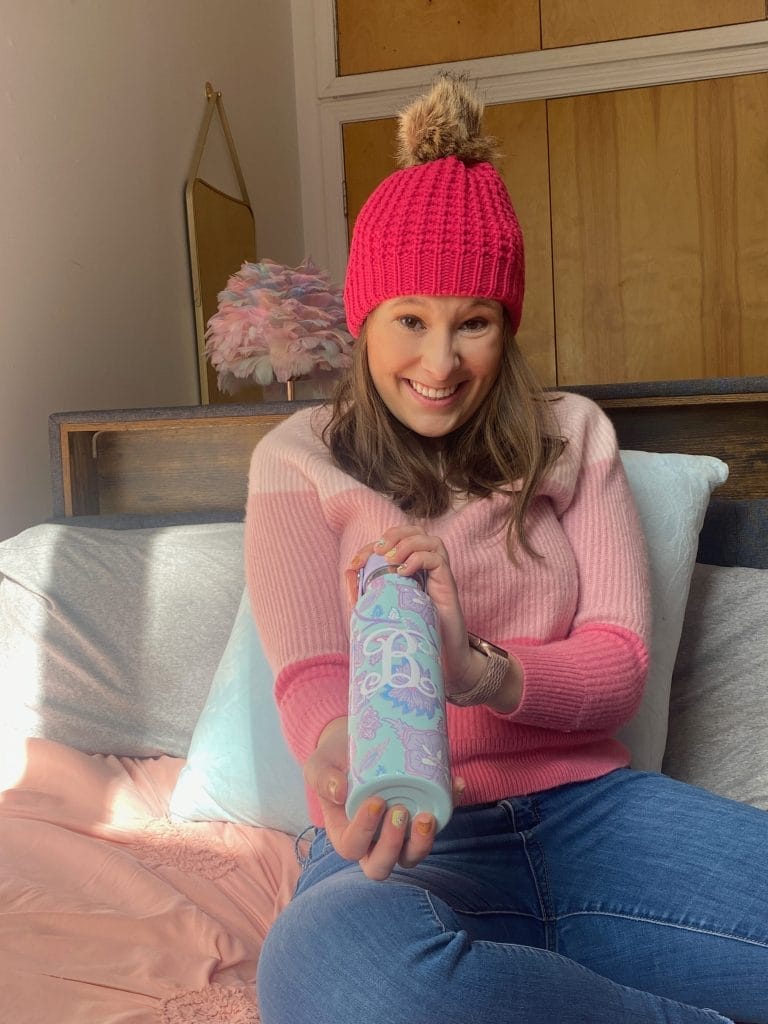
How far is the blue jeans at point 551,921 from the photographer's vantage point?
2.43 feet

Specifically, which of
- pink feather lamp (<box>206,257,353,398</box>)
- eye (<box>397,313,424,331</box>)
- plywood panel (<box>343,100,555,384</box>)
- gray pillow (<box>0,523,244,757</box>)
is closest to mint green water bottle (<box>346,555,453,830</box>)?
eye (<box>397,313,424,331</box>)

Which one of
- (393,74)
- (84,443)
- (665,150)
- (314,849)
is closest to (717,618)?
(314,849)

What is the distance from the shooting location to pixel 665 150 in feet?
9.38

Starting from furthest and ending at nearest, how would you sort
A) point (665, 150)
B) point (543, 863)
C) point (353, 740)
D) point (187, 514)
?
point (665, 150)
point (187, 514)
point (543, 863)
point (353, 740)

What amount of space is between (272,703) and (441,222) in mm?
622

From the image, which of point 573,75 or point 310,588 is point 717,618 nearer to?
point 310,588

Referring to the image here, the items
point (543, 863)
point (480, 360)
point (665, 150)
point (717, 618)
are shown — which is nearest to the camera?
point (543, 863)

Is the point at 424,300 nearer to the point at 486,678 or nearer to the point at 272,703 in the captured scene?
the point at 486,678

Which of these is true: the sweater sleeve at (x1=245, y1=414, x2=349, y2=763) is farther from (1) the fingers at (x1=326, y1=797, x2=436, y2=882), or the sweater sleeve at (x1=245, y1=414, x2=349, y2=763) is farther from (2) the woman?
(1) the fingers at (x1=326, y1=797, x2=436, y2=882)

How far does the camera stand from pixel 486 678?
2.97ft

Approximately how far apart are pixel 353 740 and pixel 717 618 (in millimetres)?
792

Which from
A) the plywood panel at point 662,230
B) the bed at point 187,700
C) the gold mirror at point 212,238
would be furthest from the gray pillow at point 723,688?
the plywood panel at point 662,230

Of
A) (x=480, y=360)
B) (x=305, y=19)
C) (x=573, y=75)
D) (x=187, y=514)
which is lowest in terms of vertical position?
(x=187, y=514)

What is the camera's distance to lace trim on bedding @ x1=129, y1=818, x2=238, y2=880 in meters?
1.21
